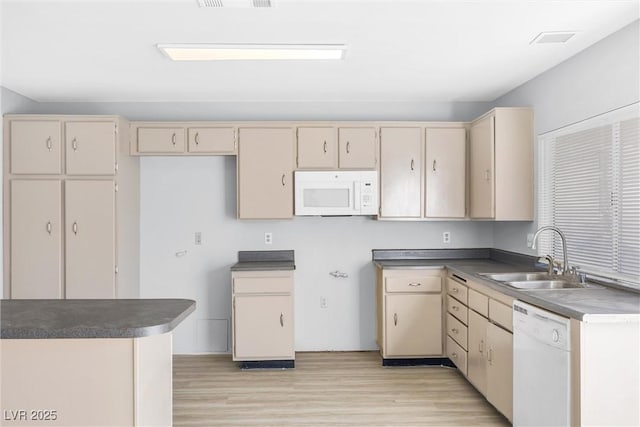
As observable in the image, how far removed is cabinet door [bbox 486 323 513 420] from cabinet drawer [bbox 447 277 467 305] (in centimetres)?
47

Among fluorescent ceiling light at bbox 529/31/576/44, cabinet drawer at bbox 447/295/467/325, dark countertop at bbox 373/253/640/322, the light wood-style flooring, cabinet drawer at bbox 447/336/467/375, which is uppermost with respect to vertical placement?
fluorescent ceiling light at bbox 529/31/576/44

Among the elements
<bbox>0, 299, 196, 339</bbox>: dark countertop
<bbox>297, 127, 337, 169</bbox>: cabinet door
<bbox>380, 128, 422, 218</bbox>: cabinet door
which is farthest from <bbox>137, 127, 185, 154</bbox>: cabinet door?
<bbox>0, 299, 196, 339</bbox>: dark countertop

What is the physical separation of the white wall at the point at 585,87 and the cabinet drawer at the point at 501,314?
3.27ft

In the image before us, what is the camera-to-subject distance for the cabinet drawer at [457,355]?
3.50 metres

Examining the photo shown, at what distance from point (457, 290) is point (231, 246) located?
211 centimetres

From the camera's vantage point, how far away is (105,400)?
1817mm

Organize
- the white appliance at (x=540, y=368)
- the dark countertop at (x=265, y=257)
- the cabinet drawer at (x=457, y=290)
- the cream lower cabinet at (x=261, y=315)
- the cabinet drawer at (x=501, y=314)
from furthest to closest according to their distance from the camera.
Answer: the dark countertop at (x=265, y=257)
the cream lower cabinet at (x=261, y=315)
the cabinet drawer at (x=457, y=290)
the cabinet drawer at (x=501, y=314)
the white appliance at (x=540, y=368)

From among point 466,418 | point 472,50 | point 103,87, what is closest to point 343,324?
point 466,418

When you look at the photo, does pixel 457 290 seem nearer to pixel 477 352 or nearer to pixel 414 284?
pixel 414 284

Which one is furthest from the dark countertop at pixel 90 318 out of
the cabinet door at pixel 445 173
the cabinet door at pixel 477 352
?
the cabinet door at pixel 445 173

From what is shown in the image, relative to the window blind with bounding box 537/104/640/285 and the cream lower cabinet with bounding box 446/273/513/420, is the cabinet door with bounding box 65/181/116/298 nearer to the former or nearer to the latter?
the cream lower cabinet with bounding box 446/273/513/420

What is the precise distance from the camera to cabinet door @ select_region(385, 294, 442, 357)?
3.95 m

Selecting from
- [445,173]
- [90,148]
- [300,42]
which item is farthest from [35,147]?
[445,173]

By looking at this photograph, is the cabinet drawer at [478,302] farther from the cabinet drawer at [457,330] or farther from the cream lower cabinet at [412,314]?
the cream lower cabinet at [412,314]
